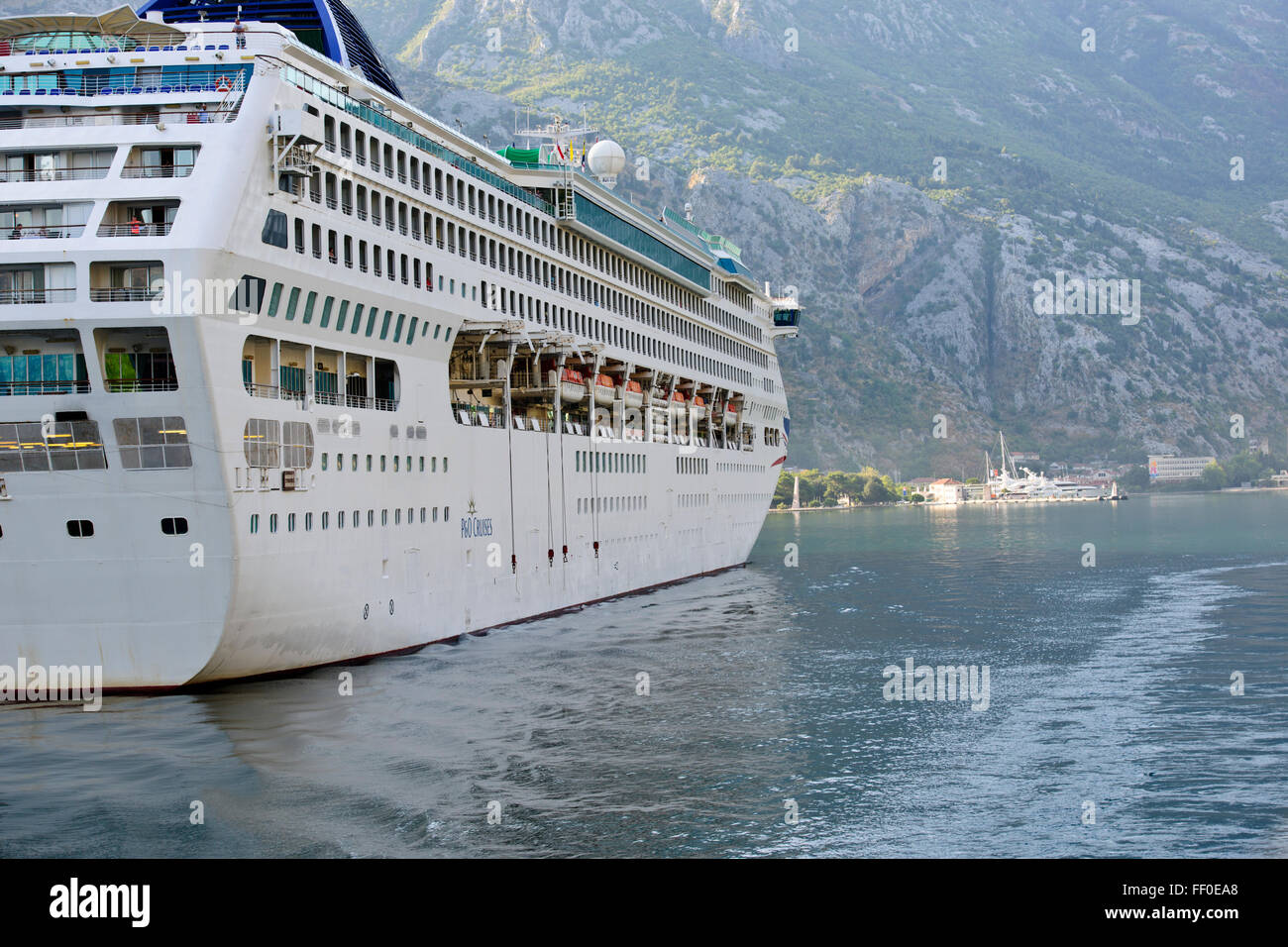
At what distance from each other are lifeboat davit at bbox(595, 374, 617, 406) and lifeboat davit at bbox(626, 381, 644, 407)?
135 centimetres

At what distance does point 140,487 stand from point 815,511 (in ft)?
527

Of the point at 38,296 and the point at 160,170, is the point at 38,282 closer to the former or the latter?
the point at 38,296

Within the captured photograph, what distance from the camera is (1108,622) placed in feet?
141

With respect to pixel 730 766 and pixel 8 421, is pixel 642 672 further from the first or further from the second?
pixel 8 421

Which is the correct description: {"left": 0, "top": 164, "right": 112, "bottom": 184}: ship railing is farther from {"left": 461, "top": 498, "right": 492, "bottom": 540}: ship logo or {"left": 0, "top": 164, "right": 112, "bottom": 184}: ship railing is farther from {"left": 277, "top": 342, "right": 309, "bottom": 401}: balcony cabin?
{"left": 461, "top": 498, "right": 492, "bottom": 540}: ship logo

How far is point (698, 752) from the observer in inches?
926

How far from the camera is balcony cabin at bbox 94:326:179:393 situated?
82.6 ft

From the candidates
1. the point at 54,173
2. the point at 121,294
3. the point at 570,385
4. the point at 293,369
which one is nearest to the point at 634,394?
the point at 570,385

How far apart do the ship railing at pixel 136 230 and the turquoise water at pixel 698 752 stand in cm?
994

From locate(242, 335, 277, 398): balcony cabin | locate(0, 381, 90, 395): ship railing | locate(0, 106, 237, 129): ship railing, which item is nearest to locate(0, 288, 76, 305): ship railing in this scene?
→ locate(0, 381, 90, 395): ship railing

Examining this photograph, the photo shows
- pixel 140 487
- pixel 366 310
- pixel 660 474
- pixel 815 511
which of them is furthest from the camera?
pixel 815 511
